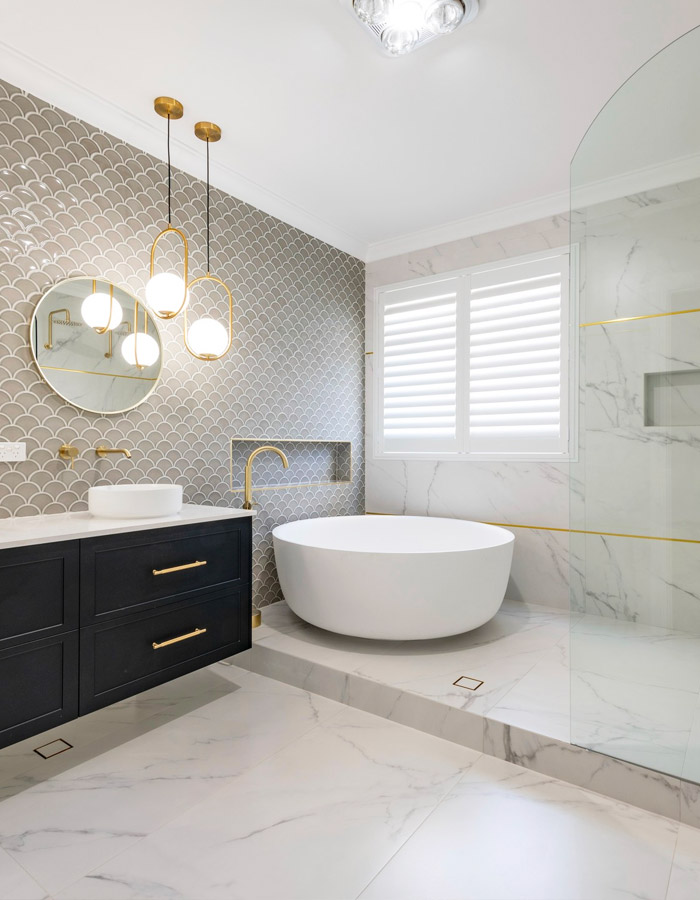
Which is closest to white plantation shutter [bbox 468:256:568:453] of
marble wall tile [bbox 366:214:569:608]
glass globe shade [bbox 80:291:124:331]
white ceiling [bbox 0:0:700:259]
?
marble wall tile [bbox 366:214:569:608]

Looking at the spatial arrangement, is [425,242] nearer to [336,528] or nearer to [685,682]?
[336,528]

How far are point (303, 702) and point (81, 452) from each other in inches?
55.2

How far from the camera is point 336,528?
3.35 metres

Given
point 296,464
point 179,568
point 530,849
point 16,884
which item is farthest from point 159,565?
point 296,464

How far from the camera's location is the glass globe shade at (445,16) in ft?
5.84

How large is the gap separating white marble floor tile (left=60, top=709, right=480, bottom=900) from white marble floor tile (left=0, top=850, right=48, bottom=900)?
7 cm

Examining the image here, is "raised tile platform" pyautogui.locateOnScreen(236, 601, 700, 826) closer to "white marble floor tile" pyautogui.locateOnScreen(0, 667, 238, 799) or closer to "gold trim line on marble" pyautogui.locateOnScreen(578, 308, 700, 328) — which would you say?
"white marble floor tile" pyautogui.locateOnScreen(0, 667, 238, 799)

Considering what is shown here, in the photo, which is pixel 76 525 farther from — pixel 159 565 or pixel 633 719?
pixel 633 719

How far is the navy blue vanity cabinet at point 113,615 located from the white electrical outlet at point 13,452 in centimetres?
54

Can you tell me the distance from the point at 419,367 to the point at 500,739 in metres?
2.41

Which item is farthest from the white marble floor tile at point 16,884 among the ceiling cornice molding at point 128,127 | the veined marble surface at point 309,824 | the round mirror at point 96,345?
the ceiling cornice molding at point 128,127

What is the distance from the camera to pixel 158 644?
1.99 meters

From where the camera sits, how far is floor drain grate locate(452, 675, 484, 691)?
2.14 meters

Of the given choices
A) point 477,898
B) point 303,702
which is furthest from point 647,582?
point 303,702
